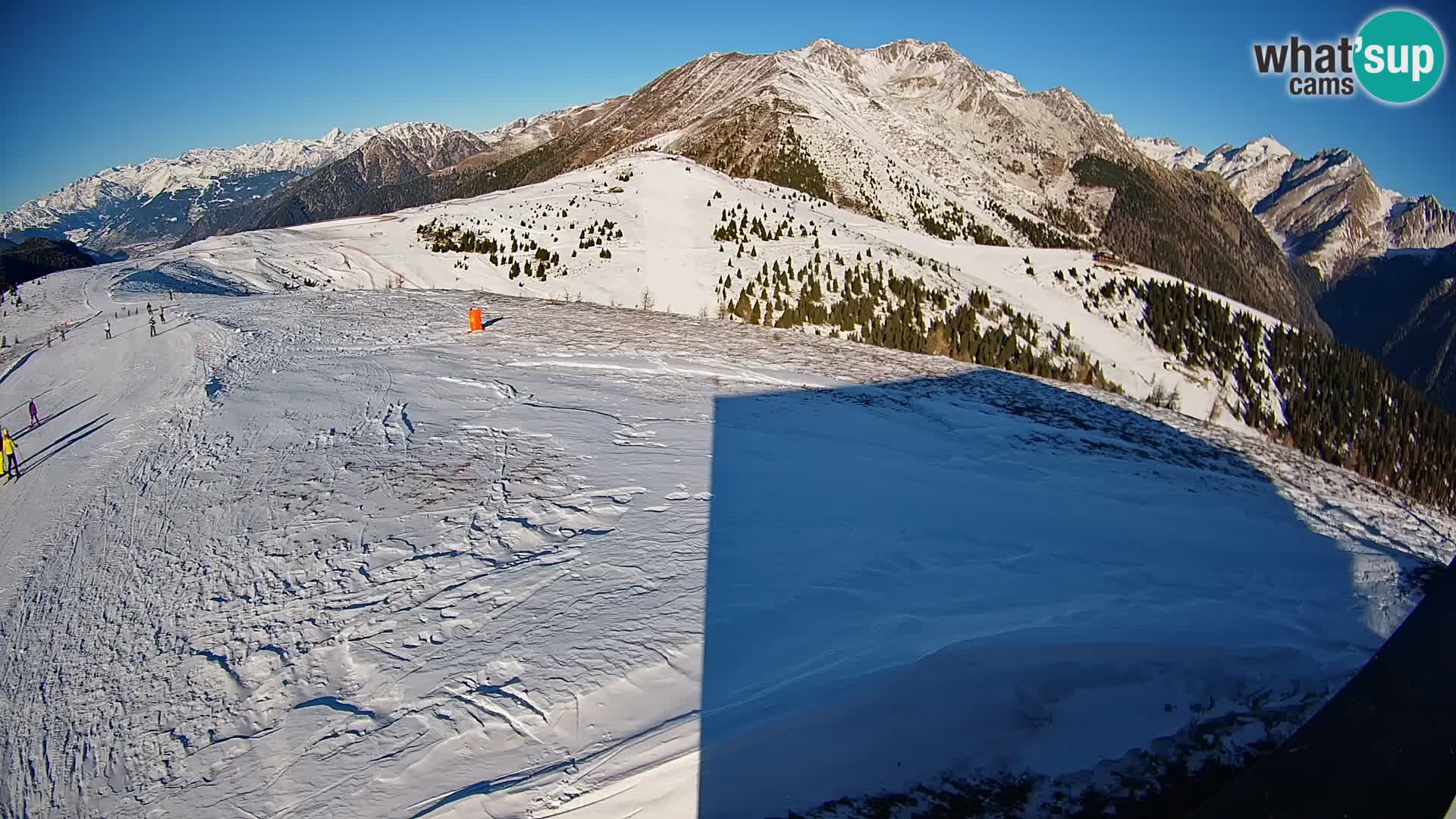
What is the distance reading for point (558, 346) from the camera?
1355 cm

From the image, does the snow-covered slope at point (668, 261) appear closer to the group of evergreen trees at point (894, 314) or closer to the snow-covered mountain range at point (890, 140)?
the group of evergreen trees at point (894, 314)

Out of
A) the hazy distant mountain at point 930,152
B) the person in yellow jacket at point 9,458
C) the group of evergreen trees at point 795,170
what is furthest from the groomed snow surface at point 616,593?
the group of evergreen trees at point 795,170

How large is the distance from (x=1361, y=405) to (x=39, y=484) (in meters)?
46.3

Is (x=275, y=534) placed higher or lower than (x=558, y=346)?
lower

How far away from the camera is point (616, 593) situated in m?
5.44

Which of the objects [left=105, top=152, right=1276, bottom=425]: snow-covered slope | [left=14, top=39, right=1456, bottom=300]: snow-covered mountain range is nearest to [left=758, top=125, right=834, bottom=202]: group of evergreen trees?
[left=14, top=39, right=1456, bottom=300]: snow-covered mountain range

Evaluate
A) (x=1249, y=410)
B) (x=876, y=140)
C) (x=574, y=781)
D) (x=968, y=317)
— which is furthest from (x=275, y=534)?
(x=876, y=140)

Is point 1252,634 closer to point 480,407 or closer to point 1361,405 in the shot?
point 480,407

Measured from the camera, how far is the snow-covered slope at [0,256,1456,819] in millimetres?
4059

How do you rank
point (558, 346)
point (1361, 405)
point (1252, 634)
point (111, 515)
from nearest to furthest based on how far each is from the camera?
point (1252, 634) < point (111, 515) < point (558, 346) < point (1361, 405)

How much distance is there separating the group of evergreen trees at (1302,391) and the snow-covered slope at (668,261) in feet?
4.95

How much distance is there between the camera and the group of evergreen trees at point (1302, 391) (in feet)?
87.1

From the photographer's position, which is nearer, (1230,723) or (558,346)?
(1230,723)

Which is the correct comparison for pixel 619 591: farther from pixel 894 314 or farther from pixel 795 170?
pixel 795 170
